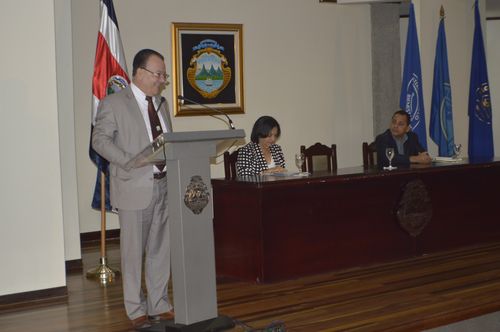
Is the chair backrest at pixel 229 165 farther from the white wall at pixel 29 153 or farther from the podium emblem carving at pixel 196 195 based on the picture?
the podium emblem carving at pixel 196 195

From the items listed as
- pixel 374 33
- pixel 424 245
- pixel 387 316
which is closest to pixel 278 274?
pixel 387 316

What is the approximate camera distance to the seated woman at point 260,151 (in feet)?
18.3

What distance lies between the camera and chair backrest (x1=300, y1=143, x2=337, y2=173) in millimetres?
6137

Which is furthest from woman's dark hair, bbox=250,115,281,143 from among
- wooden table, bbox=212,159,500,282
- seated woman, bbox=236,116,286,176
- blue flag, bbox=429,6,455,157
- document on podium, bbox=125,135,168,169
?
blue flag, bbox=429,6,455,157

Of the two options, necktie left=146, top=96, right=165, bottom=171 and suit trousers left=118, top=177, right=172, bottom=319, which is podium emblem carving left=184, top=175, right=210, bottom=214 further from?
necktie left=146, top=96, right=165, bottom=171

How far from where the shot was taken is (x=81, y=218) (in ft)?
23.7

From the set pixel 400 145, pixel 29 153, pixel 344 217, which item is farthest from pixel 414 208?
pixel 29 153

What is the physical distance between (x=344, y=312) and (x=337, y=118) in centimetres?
463

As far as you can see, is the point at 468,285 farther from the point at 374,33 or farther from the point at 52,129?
the point at 374,33

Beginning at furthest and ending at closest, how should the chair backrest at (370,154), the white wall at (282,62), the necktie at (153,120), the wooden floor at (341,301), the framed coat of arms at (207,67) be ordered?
the framed coat of arms at (207,67), the white wall at (282,62), the chair backrest at (370,154), the wooden floor at (341,301), the necktie at (153,120)

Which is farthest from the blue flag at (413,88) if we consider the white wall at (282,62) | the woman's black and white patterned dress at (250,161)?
the woman's black and white patterned dress at (250,161)

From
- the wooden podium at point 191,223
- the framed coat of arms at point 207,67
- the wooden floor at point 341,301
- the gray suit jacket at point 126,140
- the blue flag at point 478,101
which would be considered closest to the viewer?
the wooden podium at point 191,223

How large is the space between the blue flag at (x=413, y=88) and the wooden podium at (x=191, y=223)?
14.5 feet

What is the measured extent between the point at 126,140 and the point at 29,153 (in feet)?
4.12
